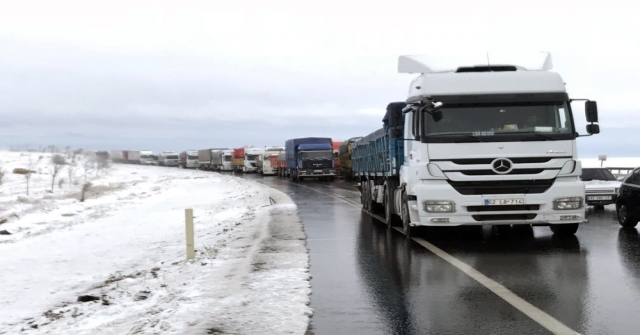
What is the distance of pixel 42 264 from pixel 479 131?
30.6ft

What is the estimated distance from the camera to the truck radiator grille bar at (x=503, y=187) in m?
10.7

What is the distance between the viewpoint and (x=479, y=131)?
10797 millimetres

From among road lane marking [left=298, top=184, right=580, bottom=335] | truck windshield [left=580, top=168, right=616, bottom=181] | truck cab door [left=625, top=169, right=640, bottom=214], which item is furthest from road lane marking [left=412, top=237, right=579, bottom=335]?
truck windshield [left=580, top=168, right=616, bottom=181]

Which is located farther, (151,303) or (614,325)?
(151,303)

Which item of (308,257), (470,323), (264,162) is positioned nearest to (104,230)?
(308,257)

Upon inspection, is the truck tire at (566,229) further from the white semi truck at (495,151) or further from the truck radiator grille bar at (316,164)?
the truck radiator grille bar at (316,164)

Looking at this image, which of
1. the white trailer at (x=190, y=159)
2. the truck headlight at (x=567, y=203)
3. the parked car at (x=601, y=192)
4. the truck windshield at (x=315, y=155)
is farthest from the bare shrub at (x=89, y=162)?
Answer: the truck headlight at (x=567, y=203)

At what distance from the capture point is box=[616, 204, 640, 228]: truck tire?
13586 mm

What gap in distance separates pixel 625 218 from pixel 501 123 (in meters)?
4.85

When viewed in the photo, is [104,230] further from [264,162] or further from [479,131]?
[264,162]

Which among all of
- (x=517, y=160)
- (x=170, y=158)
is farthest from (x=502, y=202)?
(x=170, y=158)

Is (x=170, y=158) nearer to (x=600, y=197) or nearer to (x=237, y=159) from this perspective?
(x=237, y=159)

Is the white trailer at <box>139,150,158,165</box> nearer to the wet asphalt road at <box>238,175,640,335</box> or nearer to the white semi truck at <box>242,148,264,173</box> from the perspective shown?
the white semi truck at <box>242,148,264,173</box>

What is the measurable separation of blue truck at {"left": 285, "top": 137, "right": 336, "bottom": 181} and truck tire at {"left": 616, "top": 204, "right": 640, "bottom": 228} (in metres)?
35.8
